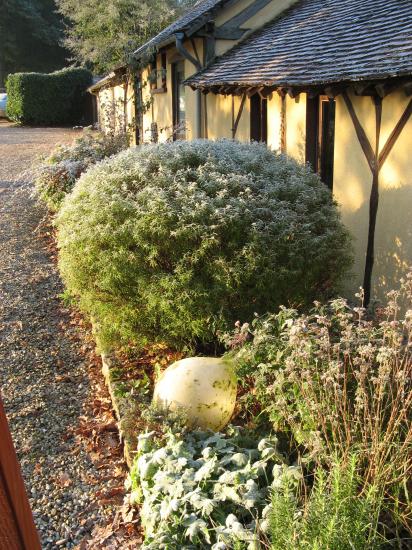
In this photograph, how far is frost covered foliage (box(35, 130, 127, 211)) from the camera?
10.3 meters

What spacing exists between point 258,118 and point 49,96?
2781 centimetres

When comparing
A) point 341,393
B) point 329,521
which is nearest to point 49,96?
point 341,393

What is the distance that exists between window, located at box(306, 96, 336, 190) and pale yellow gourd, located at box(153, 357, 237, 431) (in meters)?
3.82

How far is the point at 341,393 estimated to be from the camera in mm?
3119

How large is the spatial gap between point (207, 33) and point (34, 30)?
35.7 metres

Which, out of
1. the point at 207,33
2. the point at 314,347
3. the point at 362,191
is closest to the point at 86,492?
the point at 314,347

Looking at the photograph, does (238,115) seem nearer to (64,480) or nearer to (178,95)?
(178,95)

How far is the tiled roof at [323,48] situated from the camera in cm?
561

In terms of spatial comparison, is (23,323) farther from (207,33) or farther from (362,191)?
(207,33)

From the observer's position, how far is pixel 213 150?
17.6 ft

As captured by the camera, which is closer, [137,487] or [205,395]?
[137,487]

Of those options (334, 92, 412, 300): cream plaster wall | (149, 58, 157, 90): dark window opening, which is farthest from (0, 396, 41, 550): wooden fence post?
(149, 58, 157, 90): dark window opening

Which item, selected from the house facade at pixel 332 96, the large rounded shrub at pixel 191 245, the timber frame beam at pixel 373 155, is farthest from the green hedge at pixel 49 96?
the large rounded shrub at pixel 191 245

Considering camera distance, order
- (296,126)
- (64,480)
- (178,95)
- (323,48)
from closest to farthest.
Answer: (64,480) < (323,48) < (296,126) < (178,95)
